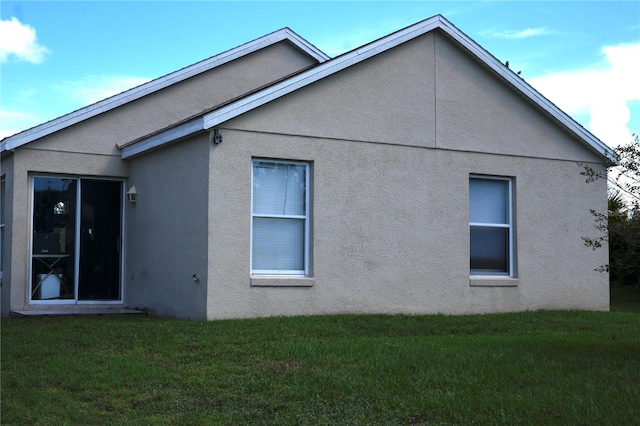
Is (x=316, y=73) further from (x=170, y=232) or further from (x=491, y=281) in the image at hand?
(x=491, y=281)

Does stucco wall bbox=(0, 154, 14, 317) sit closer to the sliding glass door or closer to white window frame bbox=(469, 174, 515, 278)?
the sliding glass door

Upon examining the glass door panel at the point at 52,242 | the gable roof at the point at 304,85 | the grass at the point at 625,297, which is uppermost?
the gable roof at the point at 304,85

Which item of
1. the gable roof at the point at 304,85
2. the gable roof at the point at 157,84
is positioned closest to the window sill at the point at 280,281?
the gable roof at the point at 304,85

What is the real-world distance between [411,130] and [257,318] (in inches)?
173

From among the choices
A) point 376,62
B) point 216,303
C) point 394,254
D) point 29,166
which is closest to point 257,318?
point 216,303

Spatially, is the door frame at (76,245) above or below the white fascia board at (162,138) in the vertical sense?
below

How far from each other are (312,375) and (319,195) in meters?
5.32

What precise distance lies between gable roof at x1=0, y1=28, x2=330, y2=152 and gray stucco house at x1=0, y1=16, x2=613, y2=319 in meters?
0.04

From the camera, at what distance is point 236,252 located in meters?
12.2

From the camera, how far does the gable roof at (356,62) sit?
39.7ft

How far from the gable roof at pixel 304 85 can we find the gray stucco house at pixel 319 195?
34mm

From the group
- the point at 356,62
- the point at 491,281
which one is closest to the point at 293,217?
the point at 356,62

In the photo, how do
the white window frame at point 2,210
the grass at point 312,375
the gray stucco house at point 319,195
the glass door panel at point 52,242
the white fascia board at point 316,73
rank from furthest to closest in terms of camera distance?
the white window frame at point 2,210 → the glass door panel at point 52,242 → the gray stucco house at point 319,195 → the white fascia board at point 316,73 → the grass at point 312,375

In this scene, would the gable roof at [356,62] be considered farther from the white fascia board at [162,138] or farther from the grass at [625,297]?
the grass at [625,297]
